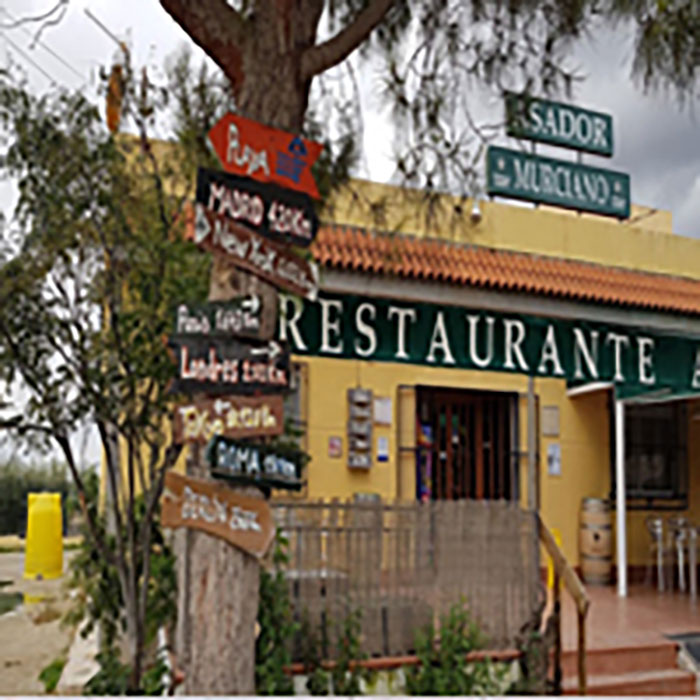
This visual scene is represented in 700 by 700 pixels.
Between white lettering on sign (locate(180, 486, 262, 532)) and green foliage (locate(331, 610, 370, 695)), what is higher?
white lettering on sign (locate(180, 486, 262, 532))

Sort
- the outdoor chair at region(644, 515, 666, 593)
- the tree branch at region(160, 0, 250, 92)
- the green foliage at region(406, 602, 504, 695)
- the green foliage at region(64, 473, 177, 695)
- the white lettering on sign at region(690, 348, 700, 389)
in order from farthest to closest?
the outdoor chair at region(644, 515, 666, 593)
the white lettering on sign at region(690, 348, 700, 389)
the green foliage at region(406, 602, 504, 695)
the green foliage at region(64, 473, 177, 695)
the tree branch at region(160, 0, 250, 92)

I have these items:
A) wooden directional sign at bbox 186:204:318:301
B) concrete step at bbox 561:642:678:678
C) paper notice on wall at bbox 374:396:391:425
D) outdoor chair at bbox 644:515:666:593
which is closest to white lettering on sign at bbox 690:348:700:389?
concrete step at bbox 561:642:678:678

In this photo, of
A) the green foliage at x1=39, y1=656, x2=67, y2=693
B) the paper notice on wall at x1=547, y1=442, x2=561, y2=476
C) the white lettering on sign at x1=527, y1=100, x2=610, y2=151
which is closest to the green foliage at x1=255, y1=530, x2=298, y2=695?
the green foliage at x1=39, y1=656, x2=67, y2=693

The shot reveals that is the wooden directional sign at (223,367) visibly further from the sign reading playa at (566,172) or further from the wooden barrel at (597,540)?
the wooden barrel at (597,540)

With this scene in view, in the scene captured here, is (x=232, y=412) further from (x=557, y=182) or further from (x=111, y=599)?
(x=557, y=182)

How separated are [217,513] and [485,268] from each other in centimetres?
415

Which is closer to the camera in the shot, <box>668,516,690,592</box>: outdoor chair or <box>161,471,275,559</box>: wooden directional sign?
<box>161,471,275,559</box>: wooden directional sign

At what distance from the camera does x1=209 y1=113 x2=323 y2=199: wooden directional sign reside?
3668mm

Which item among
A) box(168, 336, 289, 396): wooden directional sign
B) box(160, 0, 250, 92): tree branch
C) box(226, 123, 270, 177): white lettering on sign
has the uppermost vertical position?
box(160, 0, 250, 92): tree branch

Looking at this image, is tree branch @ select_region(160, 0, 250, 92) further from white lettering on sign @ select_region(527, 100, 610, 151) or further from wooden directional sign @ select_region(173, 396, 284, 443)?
white lettering on sign @ select_region(527, 100, 610, 151)

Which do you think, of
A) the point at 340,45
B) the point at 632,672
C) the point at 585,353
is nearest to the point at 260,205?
the point at 340,45

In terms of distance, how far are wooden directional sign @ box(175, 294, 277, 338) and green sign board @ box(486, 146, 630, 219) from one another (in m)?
4.39

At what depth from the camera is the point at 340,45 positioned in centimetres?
425

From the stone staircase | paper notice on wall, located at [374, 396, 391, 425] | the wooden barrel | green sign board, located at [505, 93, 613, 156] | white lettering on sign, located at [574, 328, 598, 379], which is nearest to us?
white lettering on sign, located at [574, 328, 598, 379]
